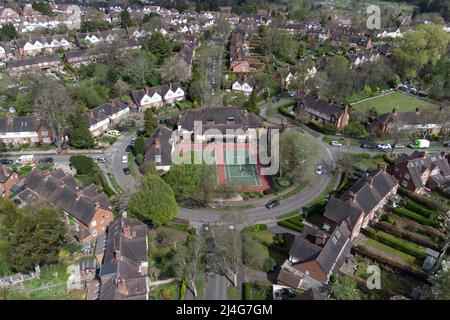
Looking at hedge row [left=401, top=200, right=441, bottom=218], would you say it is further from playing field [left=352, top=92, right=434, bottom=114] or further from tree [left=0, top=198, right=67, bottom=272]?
tree [left=0, top=198, right=67, bottom=272]

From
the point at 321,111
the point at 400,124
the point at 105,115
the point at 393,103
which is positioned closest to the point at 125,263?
the point at 105,115

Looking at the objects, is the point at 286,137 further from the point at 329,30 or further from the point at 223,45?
the point at 329,30

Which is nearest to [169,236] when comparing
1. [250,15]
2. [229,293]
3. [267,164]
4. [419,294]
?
[229,293]

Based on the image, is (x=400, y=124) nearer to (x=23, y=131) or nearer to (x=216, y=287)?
(x=216, y=287)

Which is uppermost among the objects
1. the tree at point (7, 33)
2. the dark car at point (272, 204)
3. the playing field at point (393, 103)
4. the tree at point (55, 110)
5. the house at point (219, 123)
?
the tree at point (7, 33)

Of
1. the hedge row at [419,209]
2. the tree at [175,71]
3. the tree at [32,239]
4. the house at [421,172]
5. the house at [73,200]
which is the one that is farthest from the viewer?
the tree at [175,71]

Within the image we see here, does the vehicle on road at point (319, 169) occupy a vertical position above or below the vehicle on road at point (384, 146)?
below

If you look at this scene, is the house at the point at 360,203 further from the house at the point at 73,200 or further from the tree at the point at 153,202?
the house at the point at 73,200

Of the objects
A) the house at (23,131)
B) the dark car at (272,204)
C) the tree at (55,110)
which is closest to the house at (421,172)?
the dark car at (272,204)
